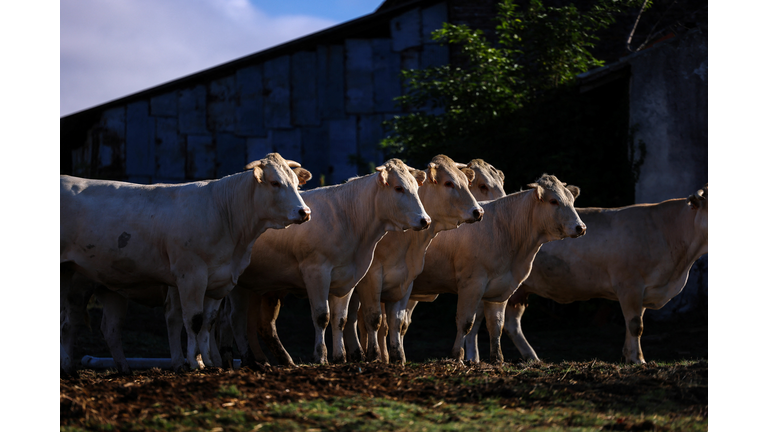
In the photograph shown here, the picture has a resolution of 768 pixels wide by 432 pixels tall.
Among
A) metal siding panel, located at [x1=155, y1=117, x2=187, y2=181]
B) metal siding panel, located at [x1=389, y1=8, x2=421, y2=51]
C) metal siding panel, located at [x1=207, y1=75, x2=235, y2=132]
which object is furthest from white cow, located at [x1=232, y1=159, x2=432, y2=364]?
metal siding panel, located at [x1=389, y1=8, x2=421, y2=51]

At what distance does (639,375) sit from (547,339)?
6793 millimetres

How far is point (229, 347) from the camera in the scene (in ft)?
31.8

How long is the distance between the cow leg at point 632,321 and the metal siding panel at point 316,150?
1100cm

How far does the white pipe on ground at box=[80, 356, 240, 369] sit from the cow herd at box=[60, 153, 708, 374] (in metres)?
0.75

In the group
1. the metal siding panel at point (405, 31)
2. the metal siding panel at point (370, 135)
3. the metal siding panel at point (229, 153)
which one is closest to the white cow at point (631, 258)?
the metal siding panel at point (370, 135)

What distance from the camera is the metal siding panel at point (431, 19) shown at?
2053cm

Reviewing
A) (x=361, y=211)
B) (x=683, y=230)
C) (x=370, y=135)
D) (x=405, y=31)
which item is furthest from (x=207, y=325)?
(x=405, y=31)

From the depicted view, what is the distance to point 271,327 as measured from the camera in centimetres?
995

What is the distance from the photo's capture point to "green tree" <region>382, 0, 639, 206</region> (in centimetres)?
1655

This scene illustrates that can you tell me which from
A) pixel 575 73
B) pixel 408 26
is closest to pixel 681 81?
pixel 575 73

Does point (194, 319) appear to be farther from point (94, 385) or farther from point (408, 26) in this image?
point (408, 26)

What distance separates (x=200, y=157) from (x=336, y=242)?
466 inches

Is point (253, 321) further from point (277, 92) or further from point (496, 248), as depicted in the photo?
point (277, 92)

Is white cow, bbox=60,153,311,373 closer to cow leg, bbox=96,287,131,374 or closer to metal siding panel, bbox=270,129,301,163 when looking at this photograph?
cow leg, bbox=96,287,131,374
